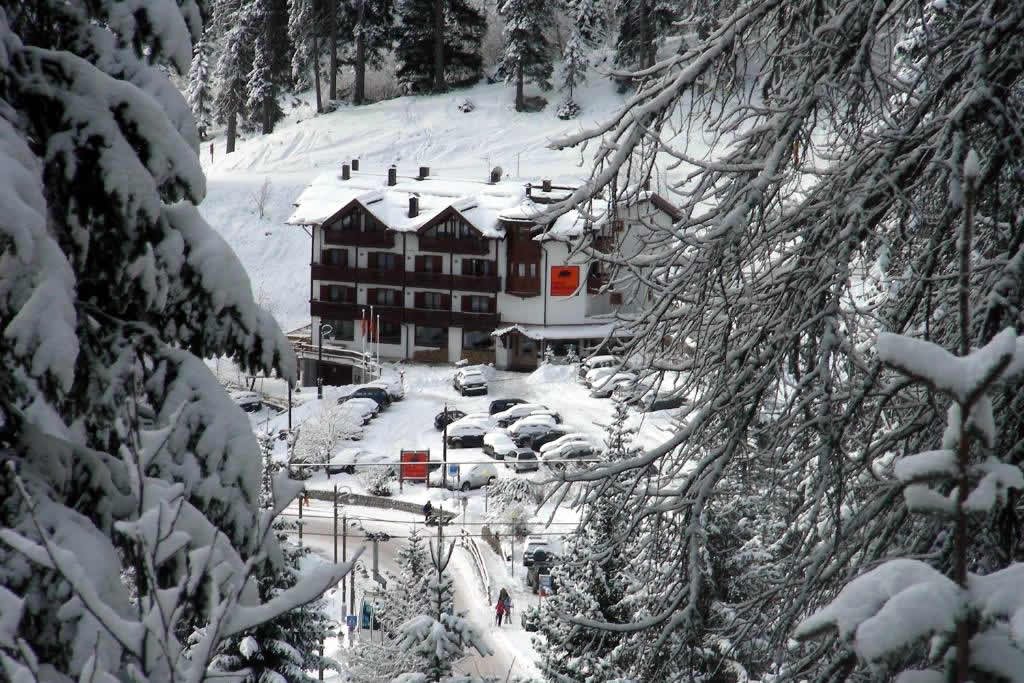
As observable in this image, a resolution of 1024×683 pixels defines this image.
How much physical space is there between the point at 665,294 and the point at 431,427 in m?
37.2

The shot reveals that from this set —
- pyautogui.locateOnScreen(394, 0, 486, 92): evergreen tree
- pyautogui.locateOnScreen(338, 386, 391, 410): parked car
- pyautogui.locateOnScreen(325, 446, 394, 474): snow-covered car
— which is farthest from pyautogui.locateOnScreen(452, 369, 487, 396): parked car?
pyautogui.locateOnScreen(394, 0, 486, 92): evergreen tree

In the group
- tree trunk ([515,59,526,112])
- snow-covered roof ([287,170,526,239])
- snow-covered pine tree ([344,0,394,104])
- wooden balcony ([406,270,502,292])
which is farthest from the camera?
snow-covered pine tree ([344,0,394,104])

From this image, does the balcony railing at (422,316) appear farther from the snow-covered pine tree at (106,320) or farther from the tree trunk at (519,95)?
the snow-covered pine tree at (106,320)

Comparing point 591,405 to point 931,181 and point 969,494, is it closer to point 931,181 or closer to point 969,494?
point 931,181

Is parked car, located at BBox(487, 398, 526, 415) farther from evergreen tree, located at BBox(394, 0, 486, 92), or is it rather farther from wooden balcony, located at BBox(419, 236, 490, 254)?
evergreen tree, located at BBox(394, 0, 486, 92)

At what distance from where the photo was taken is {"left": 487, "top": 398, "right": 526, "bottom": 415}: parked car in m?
42.3

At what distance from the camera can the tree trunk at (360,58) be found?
72188 millimetres

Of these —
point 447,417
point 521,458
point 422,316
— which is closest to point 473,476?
point 521,458

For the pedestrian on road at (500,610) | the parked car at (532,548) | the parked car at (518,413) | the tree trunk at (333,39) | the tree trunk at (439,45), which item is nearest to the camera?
the pedestrian on road at (500,610)

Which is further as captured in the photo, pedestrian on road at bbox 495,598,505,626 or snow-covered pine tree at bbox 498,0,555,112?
snow-covered pine tree at bbox 498,0,555,112

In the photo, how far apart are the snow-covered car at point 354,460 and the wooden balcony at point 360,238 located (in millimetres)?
13200

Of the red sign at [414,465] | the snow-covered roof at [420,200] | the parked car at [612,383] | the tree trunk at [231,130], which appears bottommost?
the red sign at [414,465]

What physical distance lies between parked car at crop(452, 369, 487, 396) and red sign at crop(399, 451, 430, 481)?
684 centimetres

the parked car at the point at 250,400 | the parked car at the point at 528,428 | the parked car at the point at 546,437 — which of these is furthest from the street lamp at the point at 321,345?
the parked car at the point at 546,437
